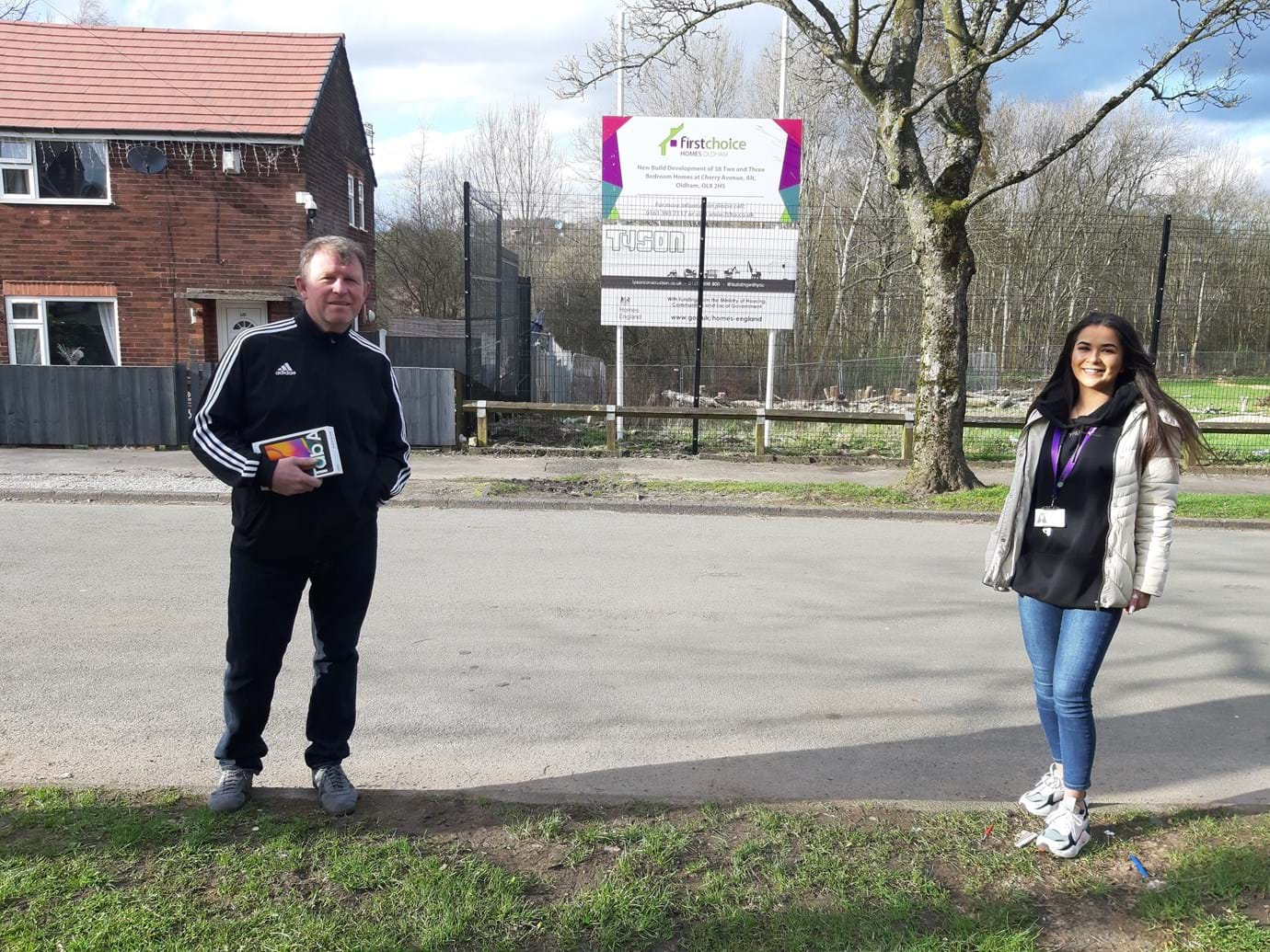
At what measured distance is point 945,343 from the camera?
34.7 feet

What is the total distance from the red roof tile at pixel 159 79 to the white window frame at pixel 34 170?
198mm

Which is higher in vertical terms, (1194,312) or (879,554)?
(1194,312)

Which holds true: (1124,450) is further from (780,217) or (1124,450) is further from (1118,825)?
(780,217)

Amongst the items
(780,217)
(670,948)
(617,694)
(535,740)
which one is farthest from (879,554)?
(780,217)

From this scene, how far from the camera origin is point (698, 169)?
15523 mm

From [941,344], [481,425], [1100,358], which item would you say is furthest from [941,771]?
[481,425]

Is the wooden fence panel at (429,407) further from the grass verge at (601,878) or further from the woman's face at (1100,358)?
the woman's face at (1100,358)

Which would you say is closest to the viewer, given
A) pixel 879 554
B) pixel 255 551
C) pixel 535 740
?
pixel 255 551

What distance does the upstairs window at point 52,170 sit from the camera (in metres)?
17.0

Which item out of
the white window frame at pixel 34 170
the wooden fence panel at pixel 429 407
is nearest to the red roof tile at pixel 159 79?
the white window frame at pixel 34 170

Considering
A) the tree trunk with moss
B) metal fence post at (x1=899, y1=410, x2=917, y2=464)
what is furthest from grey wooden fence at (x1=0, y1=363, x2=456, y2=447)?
the tree trunk with moss

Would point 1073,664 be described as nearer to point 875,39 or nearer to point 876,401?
point 875,39

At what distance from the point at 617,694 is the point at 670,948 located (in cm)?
220

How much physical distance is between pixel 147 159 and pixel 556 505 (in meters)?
12.1
